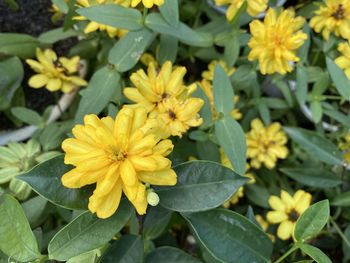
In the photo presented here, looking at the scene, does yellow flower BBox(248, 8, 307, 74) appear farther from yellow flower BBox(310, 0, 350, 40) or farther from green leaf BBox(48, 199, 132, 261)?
green leaf BBox(48, 199, 132, 261)

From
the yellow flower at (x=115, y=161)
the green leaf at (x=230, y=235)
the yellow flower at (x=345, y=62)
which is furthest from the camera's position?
the yellow flower at (x=345, y=62)

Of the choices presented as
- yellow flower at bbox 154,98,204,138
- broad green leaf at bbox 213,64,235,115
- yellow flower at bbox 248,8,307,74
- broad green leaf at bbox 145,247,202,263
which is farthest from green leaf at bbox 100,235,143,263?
yellow flower at bbox 248,8,307,74

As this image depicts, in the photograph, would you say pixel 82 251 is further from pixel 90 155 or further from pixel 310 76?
pixel 310 76

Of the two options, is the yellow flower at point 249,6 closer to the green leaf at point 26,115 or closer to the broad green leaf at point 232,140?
the broad green leaf at point 232,140

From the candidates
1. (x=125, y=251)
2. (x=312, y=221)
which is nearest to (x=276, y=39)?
(x=312, y=221)

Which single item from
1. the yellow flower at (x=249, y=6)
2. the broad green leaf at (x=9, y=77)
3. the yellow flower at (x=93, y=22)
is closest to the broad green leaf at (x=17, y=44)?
the broad green leaf at (x=9, y=77)
